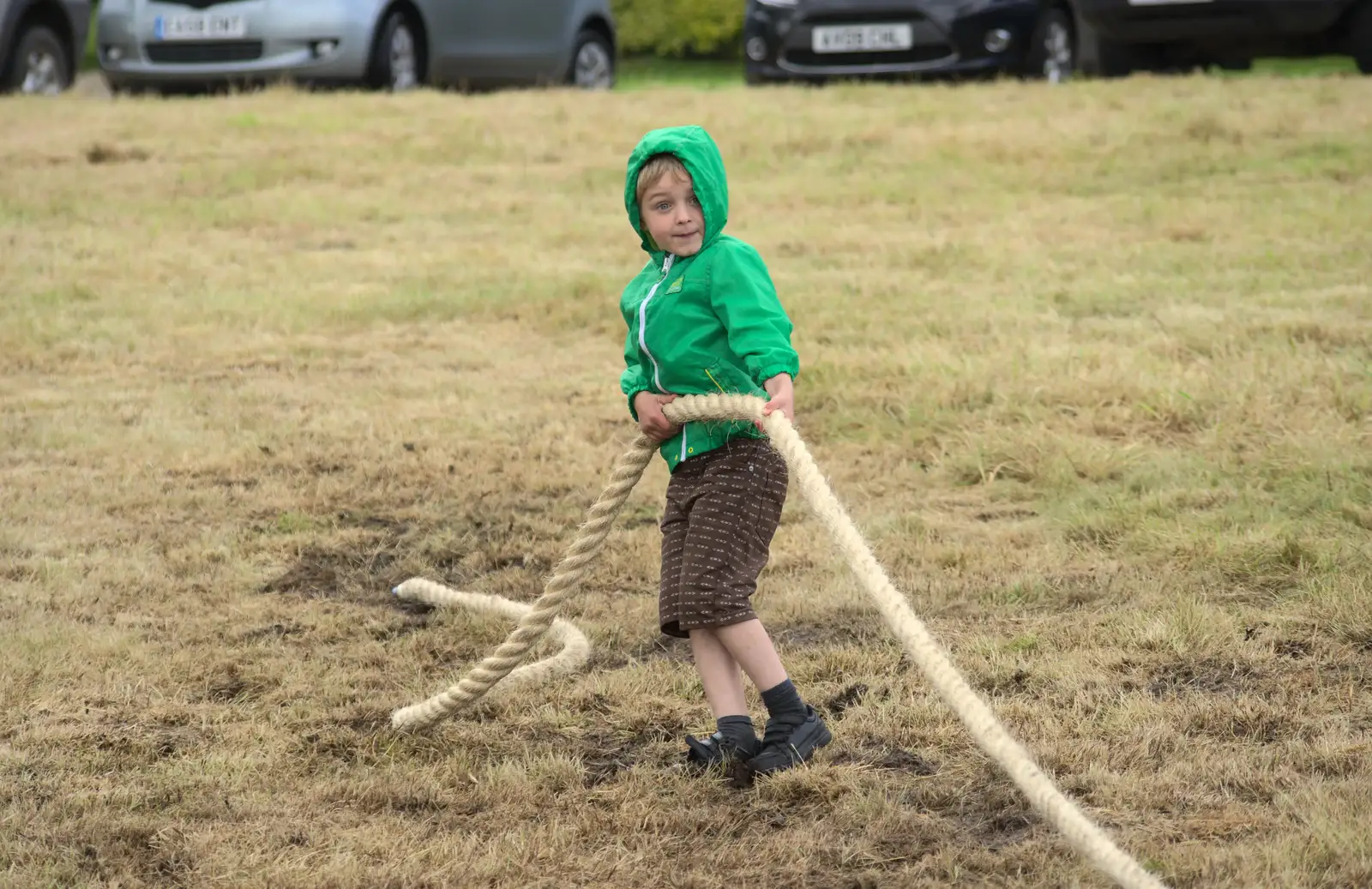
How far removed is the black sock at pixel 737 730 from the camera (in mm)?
3223

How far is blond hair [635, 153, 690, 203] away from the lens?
3154 mm

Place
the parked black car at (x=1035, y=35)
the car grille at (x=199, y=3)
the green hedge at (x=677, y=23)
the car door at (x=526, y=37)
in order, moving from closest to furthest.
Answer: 1. the parked black car at (x=1035, y=35)
2. the car grille at (x=199, y=3)
3. the car door at (x=526, y=37)
4. the green hedge at (x=677, y=23)

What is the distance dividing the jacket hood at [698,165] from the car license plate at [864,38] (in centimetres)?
881

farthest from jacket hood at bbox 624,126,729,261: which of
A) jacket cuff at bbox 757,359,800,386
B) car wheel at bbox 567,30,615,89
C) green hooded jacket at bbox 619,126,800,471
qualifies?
car wheel at bbox 567,30,615,89

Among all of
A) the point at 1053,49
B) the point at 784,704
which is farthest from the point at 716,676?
the point at 1053,49

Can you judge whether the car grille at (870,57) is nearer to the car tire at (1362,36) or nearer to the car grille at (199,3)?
the car tire at (1362,36)

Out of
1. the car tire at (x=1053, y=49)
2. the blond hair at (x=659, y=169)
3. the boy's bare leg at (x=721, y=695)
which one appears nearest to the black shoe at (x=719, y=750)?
the boy's bare leg at (x=721, y=695)

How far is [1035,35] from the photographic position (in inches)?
→ 475

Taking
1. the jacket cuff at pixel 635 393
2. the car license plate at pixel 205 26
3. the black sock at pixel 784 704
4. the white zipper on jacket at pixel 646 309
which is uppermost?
the car license plate at pixel 205 26

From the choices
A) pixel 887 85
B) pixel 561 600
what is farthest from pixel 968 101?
pixel 561 600

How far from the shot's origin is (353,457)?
535 centimetres

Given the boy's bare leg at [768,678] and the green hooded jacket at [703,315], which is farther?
the boy's bare leg at [768,678]

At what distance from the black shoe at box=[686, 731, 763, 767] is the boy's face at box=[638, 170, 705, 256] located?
95cm

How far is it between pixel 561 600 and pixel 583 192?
6.34m
